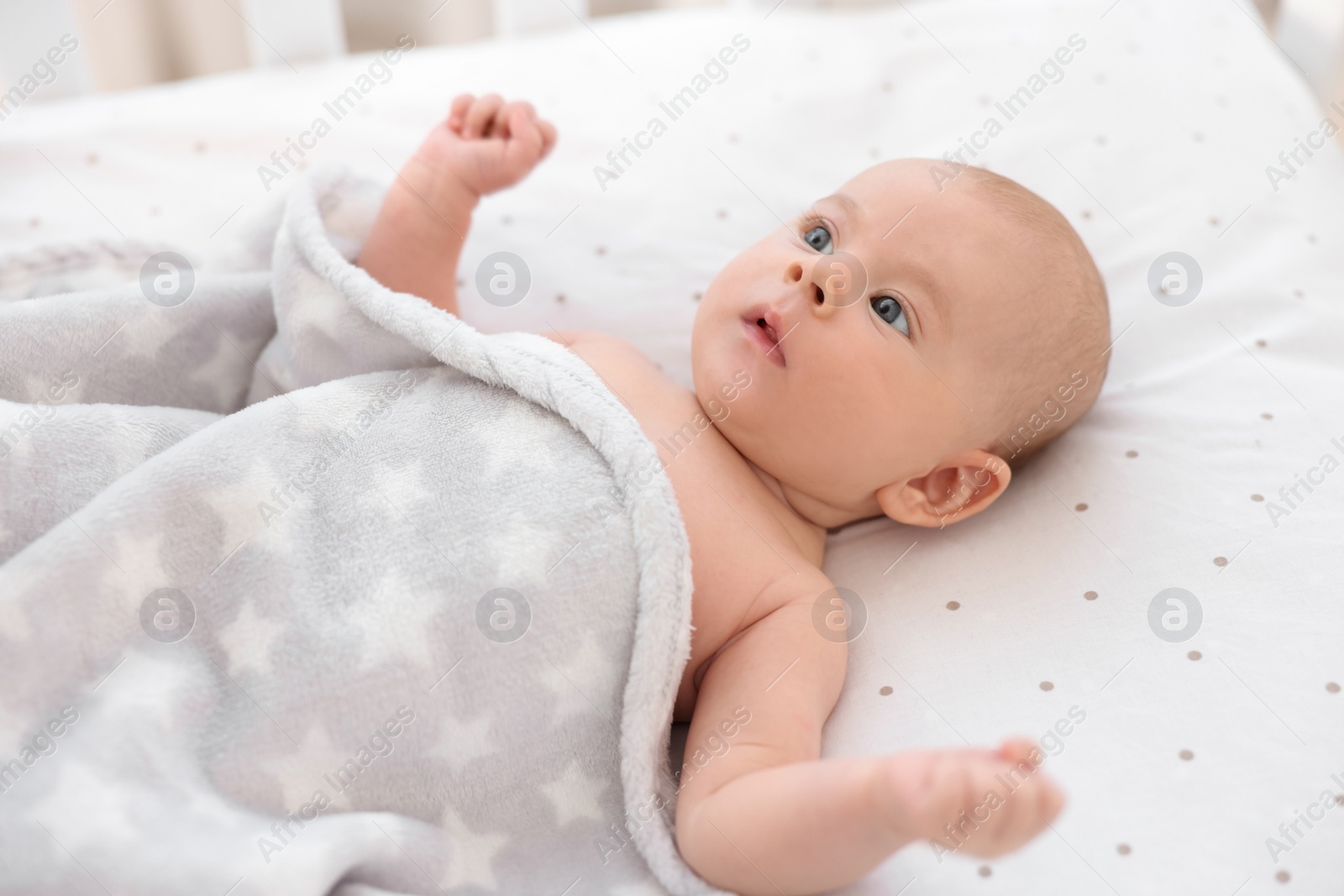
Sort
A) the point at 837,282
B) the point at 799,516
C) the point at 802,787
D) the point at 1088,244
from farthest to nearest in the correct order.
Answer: the point at 1088,244, the point at 799,516, the point at 837,282, the point at 802,787

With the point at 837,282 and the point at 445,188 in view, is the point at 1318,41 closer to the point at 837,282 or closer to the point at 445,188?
the point at 837,282

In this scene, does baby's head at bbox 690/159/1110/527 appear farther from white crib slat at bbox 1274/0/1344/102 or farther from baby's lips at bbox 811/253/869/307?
white crib slat at bbox 1274/0/1344/102

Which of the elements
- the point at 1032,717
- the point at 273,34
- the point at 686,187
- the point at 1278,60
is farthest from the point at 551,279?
the point at 1278,60

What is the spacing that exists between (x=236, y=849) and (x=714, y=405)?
0.54 m

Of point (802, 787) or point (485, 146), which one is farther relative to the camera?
point (485, 146)

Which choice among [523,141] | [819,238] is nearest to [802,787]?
[819,238]

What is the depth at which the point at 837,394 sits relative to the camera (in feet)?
3.07

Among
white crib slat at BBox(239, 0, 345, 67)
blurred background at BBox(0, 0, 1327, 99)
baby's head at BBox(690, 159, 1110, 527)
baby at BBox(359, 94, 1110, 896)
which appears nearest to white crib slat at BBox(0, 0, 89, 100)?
blurred background at BBox(0, 0, 1327, 99)

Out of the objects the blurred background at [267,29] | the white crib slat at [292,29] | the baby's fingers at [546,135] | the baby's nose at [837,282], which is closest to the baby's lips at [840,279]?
the baby's nose at [837,282]

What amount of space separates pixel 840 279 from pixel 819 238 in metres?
0.10

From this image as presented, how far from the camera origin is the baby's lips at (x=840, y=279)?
0.93 meters

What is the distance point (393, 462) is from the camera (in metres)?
0.89

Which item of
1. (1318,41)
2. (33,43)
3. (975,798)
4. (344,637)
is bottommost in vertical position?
(33,43)

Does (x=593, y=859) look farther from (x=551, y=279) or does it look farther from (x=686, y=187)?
(x=686, y=187)
